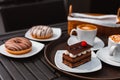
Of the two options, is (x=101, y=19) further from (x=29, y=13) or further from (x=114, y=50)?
(x=29, y=13)

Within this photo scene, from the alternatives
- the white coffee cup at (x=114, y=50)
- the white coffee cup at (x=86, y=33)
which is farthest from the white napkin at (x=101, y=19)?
the white coffee cup at (x=114, y=50)

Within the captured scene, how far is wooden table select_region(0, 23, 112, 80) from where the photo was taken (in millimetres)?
670

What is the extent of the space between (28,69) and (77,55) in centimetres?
18

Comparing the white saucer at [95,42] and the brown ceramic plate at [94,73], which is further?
the white saucer at [95,42]

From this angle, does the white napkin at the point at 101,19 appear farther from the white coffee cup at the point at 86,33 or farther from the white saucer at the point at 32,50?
the white saucer at the point at 32,50

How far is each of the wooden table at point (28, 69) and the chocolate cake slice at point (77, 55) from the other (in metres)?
0.05

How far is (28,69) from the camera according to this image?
713mm

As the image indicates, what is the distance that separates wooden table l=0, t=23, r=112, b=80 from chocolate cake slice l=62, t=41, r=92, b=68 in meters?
0.05

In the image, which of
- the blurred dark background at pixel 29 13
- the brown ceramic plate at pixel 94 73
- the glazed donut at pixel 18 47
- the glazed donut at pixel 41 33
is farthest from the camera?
the blurred dark background at pixel 29 13

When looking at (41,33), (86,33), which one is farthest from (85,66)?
(41,33)

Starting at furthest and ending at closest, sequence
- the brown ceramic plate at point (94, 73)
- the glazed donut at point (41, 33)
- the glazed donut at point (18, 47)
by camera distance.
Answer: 1. the glazed donut at point (41, 33)
2. the glazed donut at point (18, 47)
3. the brown ceramic plate at point (94, 73)

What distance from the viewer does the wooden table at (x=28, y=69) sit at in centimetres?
67

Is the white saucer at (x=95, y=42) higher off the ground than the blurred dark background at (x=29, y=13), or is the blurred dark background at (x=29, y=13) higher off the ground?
the blurred dark background at (x=29, y=13)

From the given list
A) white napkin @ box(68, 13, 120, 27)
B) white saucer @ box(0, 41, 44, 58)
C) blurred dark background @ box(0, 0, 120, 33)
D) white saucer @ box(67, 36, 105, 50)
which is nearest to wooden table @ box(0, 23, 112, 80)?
white saucer @ box(0, 41, 44, 58)
